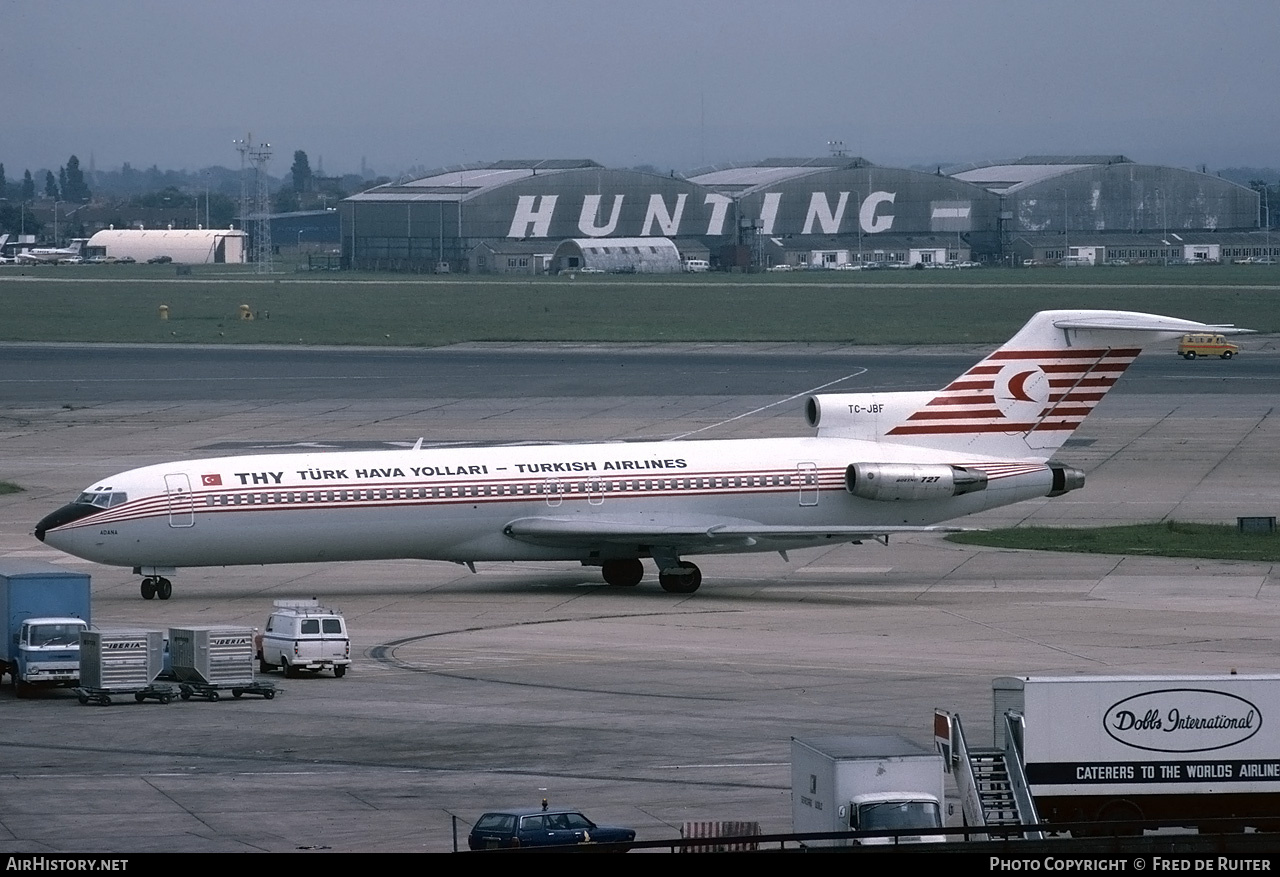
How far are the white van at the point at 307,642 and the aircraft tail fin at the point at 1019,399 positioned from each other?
52.3ft

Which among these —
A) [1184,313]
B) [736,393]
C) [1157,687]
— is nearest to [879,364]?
[736,393]

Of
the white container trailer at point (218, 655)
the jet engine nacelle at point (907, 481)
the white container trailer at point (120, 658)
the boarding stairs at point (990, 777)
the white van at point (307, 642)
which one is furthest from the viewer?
the jet engine nacelle at point (907, 481)

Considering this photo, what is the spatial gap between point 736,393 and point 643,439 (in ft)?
58.4

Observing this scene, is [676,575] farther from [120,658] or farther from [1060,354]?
[120,658]

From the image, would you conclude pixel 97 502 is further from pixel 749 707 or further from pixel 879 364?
pixel 879 364

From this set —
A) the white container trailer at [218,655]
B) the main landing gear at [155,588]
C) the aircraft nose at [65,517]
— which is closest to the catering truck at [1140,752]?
the white container trailer at [218,655]

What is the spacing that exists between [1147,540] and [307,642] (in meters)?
25.5

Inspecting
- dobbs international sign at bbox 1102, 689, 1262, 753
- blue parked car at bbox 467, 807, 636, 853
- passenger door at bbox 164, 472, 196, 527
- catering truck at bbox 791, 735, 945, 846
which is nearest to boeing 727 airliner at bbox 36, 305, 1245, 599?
passenger door at bbox 164, 472, 196, 527

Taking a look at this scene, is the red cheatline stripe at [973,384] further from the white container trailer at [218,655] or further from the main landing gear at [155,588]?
the white container trailer at [218,655]

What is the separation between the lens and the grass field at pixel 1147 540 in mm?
49875

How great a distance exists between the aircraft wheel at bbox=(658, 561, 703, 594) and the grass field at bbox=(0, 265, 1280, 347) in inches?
2851

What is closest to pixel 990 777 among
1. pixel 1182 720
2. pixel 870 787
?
pixel 870 787

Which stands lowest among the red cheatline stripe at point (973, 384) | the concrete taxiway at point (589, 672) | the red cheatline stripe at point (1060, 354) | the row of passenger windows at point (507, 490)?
the concrete taxiway at point (589, 672)

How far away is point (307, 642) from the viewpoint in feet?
117
